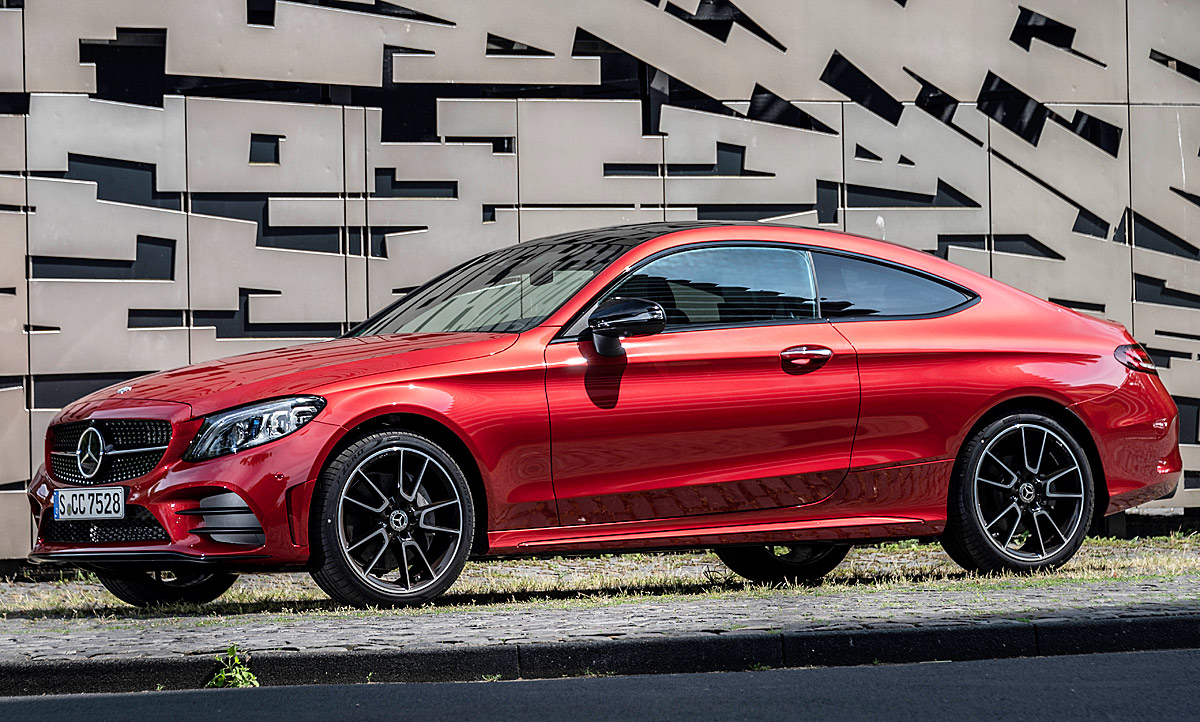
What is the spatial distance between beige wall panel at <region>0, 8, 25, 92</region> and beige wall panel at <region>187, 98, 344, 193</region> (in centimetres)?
110

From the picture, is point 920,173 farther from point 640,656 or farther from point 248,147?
point 640,656

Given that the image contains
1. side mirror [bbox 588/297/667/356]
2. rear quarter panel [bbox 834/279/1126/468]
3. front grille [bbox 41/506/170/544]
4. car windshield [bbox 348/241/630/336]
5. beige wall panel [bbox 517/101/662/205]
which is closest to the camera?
front grille [bbox 41/506/170/544]

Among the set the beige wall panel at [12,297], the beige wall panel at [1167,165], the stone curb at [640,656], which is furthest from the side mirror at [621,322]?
the beige wall panel at [1167,165]

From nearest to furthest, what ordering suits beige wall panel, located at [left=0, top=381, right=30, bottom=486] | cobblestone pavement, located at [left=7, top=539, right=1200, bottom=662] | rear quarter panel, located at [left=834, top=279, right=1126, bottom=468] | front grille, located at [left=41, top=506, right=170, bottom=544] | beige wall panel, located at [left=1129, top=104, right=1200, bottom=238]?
1. cobblestone pavement, located at [left=7, top=539, right=1200, bottom=662]
2. front grille, located at [left=41, top=506, right=170, bottom=544]
3. rear quarter panel, located at [left=834, top=279, right=1126, bottom=468]
4. beige wall panel, located at [left=0, top=381, right=30, bottom=486]
5. beige wall panel, located at [left=1129, top=104, right=1200, bottom=238]

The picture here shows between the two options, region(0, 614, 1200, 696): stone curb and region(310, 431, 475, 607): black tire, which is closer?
region(0, 614, 1200, 696): stone curb

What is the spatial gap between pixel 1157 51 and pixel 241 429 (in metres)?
8.21

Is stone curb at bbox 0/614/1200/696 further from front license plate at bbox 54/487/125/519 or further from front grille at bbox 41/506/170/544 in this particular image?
front license plate at bbox 54/487/125/519

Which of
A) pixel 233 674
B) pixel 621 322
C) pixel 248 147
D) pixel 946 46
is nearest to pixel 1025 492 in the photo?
pixel 621 322

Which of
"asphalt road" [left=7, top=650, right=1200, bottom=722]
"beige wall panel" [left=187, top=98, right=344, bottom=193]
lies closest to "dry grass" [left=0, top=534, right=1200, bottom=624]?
"asphalt road" [left=7, top=650, right=1200, bottom=722]

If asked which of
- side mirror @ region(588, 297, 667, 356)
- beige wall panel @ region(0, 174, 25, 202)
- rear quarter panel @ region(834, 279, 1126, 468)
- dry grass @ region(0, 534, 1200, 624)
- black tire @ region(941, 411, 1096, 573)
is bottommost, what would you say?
dry grass @ region(0, 534, 1200, 624)

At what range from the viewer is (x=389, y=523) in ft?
20.3

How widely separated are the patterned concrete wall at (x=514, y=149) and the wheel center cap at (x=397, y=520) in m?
4.27

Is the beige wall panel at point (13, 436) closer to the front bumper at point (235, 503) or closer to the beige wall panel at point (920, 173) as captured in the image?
the front bumper at point (235, 503)

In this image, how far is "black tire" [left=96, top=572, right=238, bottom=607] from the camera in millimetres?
6992
